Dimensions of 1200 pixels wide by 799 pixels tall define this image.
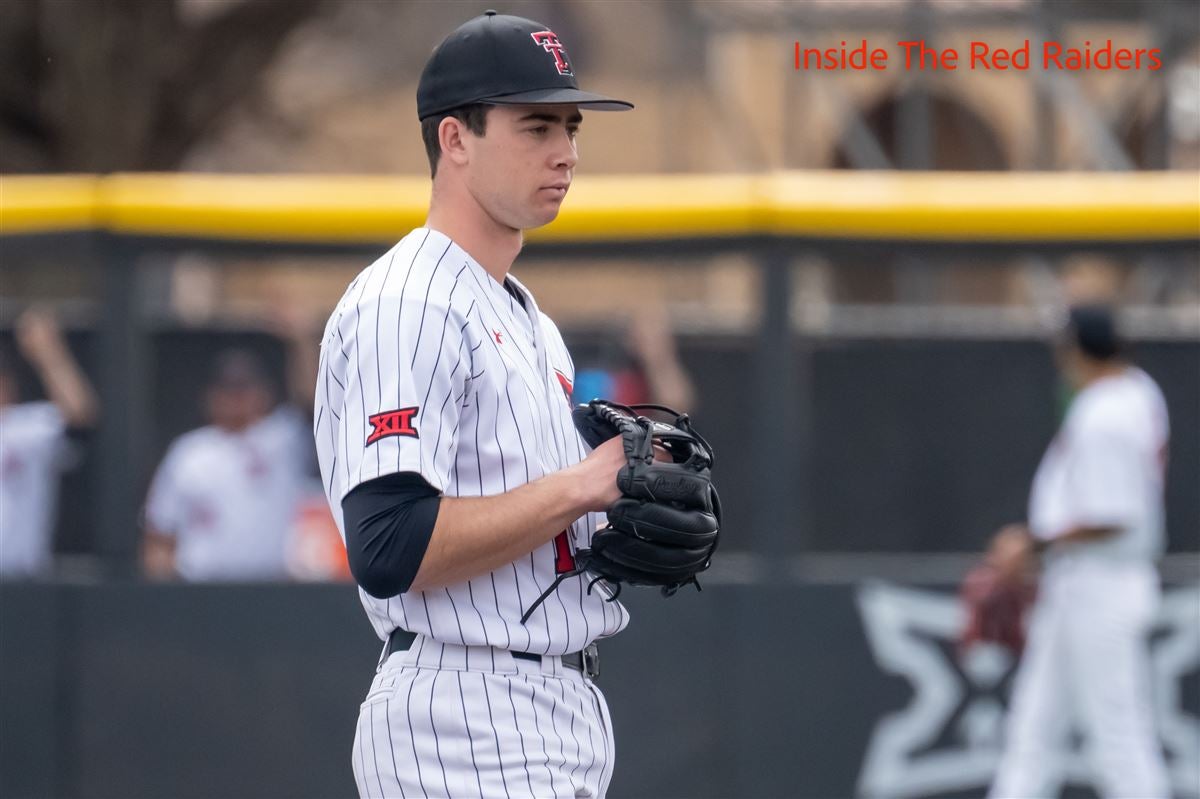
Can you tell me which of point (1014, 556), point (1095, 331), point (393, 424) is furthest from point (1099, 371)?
point (393, 424)

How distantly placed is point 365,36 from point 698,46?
355 cm

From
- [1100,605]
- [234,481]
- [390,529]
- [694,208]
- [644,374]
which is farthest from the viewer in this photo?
[644,374]

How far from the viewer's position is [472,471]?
2516mm

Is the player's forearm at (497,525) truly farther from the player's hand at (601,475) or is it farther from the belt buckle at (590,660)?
the belt buckle at (590,660)

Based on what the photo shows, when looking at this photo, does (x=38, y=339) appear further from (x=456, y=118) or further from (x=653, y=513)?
(x=653, y=513)

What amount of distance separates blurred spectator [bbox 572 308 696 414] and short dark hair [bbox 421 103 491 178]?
453 cm

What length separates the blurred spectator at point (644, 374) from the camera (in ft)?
23.8

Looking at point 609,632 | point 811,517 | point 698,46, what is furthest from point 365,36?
point 609,632

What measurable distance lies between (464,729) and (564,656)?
210mm

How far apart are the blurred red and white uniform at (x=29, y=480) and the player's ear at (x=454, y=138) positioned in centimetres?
458

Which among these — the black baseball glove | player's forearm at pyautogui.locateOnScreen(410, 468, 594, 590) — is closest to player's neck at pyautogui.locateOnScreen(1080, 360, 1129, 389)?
the black baseball glove

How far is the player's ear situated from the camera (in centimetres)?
260

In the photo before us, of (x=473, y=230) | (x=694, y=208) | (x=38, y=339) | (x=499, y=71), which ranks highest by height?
(x=694, y=208)

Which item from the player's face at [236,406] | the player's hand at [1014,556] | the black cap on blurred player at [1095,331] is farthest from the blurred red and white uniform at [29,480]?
the black cap on blurred player at [1095,331]
